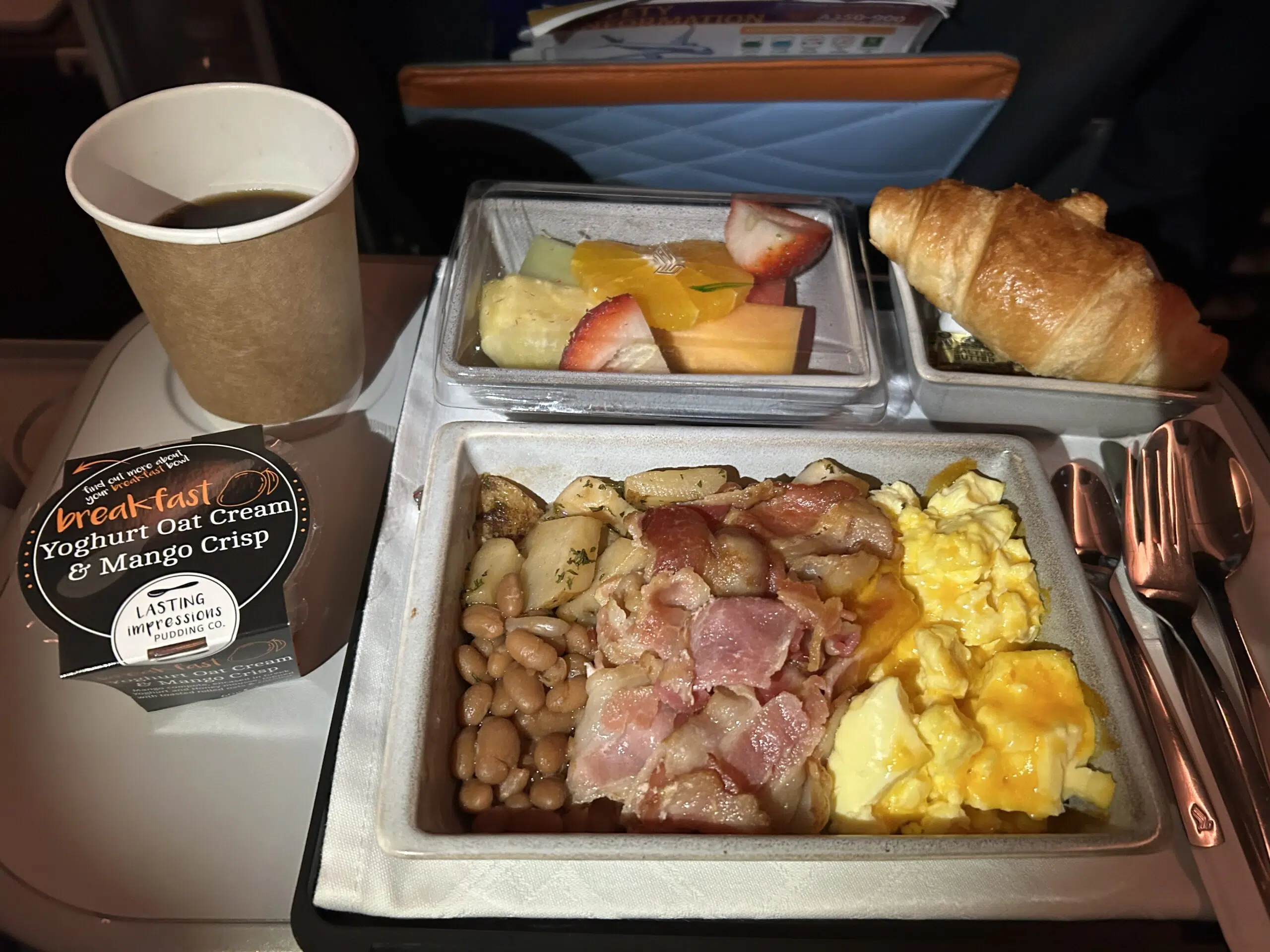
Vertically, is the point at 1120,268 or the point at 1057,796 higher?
the point at 1120,268

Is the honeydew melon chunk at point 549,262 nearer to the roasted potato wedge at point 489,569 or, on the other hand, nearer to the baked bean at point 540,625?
the roasted potato wedge at point 489,569

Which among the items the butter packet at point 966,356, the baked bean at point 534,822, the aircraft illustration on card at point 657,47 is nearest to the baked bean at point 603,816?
the baked bean at point 534,822

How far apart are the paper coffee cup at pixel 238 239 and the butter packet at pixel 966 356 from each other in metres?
0.88

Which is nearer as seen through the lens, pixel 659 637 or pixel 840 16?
pixel 659 637

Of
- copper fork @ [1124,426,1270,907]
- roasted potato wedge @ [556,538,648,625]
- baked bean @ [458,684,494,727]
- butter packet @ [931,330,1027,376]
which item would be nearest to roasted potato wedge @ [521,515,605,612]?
roasted potato wedge @ [556,538,648,625]

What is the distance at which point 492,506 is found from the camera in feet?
3.49

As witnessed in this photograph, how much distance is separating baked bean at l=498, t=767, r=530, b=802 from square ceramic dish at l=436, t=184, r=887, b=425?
0.51m

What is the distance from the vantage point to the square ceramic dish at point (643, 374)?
112cm

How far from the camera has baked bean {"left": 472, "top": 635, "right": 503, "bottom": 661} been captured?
0.94m

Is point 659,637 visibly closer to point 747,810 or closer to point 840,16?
point 747,810

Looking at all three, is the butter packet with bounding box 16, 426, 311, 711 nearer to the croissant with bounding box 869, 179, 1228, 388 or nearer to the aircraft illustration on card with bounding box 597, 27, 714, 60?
the croissant with bounding box 869, 179, 1228, 388

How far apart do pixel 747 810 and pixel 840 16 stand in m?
1.48

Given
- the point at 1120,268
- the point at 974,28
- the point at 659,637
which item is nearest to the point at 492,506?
the point at 659,637

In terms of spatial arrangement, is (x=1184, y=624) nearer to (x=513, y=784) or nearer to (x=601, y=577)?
(x=601, y=577)
